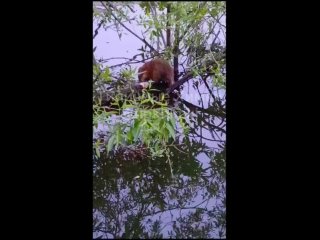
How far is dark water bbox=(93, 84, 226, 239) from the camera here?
109cm

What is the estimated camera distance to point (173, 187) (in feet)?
3.66

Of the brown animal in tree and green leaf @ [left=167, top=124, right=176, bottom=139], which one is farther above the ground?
the brown animal in tree

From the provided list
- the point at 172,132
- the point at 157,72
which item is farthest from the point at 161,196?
the point at 157,72

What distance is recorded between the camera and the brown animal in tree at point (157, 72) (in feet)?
3.53

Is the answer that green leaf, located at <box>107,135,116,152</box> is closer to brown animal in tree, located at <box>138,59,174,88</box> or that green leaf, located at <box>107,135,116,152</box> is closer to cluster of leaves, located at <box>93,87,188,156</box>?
cluster of leaves, located at <box>93,87,188,156</box>

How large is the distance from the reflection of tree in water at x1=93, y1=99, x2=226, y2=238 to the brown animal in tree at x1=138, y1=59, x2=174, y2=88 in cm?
9

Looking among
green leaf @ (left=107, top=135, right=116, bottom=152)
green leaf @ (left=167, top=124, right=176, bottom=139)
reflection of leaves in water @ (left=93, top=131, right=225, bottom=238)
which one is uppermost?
green leaf @ (left=167, top=124, right=176, bottom=139)

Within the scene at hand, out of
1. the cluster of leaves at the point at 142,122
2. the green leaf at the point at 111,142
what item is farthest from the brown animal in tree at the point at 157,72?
the green leaf at the point at 111,142

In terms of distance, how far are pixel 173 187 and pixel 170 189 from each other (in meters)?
0.01

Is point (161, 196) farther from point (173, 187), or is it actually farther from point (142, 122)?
point (142, 122)

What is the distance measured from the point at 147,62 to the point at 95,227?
1.53 feet

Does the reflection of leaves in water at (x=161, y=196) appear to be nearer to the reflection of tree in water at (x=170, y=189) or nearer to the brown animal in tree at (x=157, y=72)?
the reflection of tree in water at (x=170, y=189)

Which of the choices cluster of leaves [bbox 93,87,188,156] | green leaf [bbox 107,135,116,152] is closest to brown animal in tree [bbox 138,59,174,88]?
cluster of leaves [bbox 93,87,188,156]
